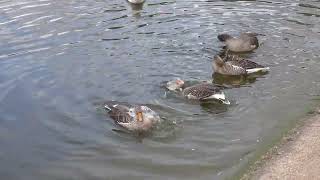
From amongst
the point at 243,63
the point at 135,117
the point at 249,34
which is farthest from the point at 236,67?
the point at 135,117

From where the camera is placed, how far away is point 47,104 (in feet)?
38.1

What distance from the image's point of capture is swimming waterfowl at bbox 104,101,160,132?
34.4ft

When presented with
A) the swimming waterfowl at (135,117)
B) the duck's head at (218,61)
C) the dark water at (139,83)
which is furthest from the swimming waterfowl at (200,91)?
the duck's head at (218,61)

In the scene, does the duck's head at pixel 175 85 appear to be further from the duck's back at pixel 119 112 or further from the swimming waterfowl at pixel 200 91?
the duck's back at pixel 119 112

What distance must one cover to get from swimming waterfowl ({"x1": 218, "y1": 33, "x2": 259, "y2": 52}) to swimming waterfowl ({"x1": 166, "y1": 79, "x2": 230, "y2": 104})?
276 cm

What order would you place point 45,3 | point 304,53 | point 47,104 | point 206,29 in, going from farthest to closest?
point 45,3, point 206,29, point 304,53, point 47,104

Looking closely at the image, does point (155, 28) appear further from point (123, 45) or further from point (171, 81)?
point (171, 81)

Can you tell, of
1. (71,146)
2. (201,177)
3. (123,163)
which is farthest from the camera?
(71,146)

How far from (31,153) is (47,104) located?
6.31ft

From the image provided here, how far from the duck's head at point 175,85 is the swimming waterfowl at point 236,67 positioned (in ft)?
4.91

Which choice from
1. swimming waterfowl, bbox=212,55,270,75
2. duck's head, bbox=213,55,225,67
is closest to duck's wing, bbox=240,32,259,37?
swimming waterfowl, bbox=212,55,270,75

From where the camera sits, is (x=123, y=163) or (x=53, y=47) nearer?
(x=123, y=163)

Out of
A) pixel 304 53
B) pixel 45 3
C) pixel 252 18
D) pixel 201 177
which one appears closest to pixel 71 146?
pixel 201 177

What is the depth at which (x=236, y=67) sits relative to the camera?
13.4m
